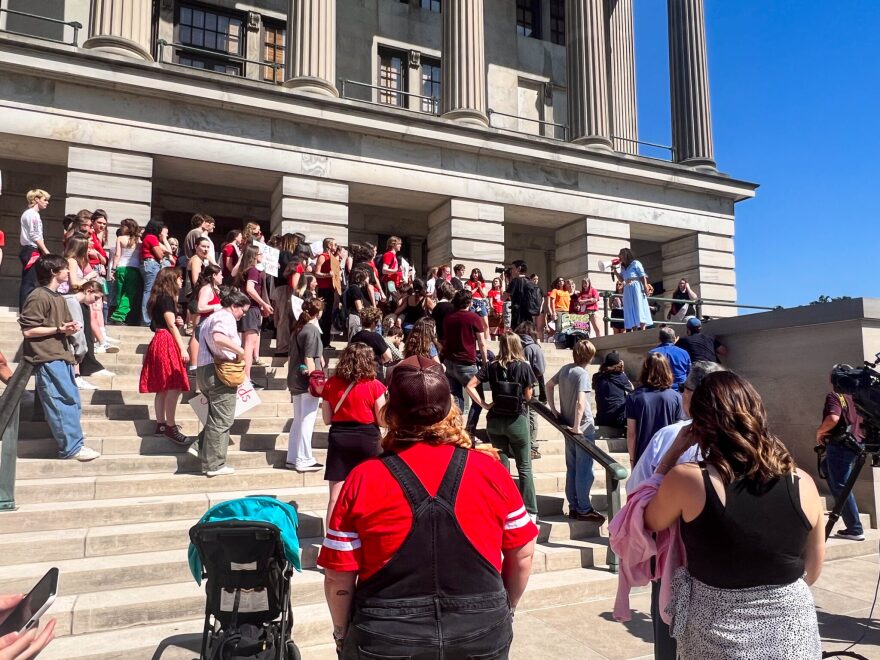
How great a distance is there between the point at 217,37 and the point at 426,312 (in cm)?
1433

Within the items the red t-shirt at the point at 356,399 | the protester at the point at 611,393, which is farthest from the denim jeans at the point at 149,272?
the protester at the point at 611,393

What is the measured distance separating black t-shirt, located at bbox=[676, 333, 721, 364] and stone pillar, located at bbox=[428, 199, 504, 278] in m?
8.79

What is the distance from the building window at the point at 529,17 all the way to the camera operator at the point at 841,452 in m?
22.1

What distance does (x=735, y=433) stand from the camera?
91.0 inches

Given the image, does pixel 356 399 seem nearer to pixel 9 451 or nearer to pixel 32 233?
pixel 9 451

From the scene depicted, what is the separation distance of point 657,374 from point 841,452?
3.18 m

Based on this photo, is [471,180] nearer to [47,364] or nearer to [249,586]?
[47,364]

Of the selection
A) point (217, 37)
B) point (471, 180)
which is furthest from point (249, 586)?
point (217, 37)

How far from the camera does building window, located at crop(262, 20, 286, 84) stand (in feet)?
66.7

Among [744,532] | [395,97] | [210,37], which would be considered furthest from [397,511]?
[395,97]

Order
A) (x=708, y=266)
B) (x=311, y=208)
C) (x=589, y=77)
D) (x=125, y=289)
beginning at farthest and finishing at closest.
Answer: (x=708, y=266) < (x=589, y=77) < (x=311, y=208) < (x=125, y=289)

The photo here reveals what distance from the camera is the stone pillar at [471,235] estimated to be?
17.7 meters

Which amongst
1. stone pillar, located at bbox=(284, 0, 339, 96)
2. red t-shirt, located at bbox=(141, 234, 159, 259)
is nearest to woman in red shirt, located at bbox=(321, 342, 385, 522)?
red t-shirt, located at bbox=(141, 234, 159, 259)

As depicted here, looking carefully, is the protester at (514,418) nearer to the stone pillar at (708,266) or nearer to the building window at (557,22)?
the stone pillar at (708,266)
